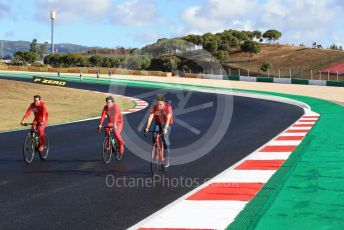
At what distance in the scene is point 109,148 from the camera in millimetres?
11586

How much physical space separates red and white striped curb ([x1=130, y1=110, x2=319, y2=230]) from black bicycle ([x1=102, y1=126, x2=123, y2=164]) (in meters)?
2.74

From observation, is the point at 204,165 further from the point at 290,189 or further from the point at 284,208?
the point at 284,208

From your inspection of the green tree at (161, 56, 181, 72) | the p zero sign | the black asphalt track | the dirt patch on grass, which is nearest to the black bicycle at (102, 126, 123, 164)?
the black asphalt track

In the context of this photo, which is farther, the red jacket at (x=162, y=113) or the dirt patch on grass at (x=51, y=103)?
the dirt patch on grass at (x=51, y=103)

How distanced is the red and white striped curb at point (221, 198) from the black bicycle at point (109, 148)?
2739 mm

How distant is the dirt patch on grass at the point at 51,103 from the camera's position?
25.3m

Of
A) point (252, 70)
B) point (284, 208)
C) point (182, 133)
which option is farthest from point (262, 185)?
point (252, 70)

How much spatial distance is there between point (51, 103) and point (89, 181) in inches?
1006

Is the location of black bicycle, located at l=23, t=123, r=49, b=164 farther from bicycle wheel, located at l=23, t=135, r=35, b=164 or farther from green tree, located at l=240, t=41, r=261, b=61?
green tree, located at l=240, t=41, r=261, b=61

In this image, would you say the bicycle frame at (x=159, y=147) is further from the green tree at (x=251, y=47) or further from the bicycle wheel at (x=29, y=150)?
the green tree at (x=251, y=47)

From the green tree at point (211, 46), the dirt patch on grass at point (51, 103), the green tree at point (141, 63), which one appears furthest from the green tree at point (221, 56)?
the dirt patch on grass at point (51, 103)

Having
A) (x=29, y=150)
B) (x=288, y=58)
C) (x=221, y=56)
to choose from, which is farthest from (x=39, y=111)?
(x=288, y=58)

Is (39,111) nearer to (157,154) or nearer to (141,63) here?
(157,154)

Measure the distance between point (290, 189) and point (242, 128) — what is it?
11.0 meters
